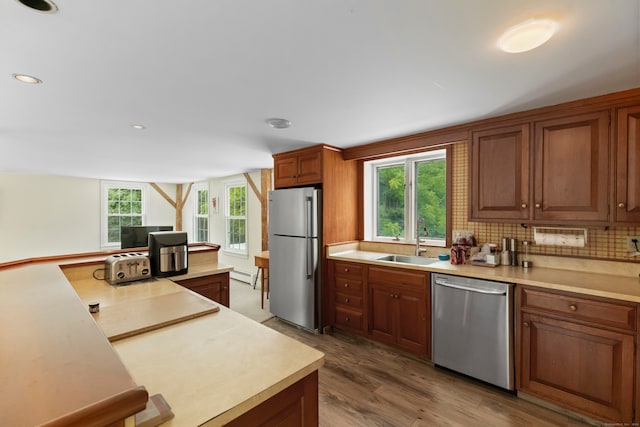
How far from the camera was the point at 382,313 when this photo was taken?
9.27ft

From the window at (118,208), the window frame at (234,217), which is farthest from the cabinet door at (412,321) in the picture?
the window at (118,208)

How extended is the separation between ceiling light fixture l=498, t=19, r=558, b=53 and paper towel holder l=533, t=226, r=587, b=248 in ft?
5.28

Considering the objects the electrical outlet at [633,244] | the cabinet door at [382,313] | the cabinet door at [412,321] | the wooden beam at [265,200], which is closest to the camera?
the electrical outlet at [633,244]

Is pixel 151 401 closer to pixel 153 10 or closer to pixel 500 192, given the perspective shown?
pixel 153 10

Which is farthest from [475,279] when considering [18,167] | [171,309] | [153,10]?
[18,167]

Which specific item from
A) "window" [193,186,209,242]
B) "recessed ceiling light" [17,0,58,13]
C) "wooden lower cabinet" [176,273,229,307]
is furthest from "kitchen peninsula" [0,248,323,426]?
"window" [193,186,209,242]

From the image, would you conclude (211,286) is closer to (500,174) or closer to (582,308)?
(500,174)

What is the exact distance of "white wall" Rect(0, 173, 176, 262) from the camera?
5293 millimetres

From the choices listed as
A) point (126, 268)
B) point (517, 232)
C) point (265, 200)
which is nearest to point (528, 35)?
point (517, 232)

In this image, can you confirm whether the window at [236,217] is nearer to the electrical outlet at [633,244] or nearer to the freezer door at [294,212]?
the freezer door at [294,212]

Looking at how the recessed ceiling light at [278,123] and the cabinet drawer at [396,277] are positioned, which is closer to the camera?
the recessed ceiling light at [278,123]

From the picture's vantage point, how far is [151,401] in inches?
30.9

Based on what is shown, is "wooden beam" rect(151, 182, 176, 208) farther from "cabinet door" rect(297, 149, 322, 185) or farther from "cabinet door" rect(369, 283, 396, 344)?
"cabinet door" rect(369, 283, 396, 344)

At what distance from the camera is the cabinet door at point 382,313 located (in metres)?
2.75
